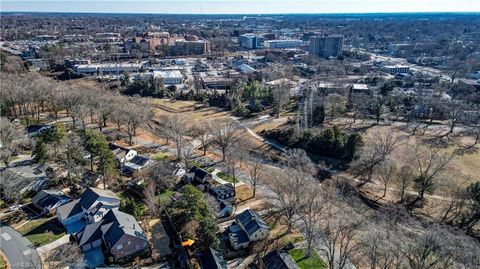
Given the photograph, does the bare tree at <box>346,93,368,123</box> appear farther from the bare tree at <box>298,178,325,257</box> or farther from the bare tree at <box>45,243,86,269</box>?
the bare tree at <box>45,243,86,269</box>

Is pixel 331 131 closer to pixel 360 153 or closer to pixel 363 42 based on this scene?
pixel 360 153

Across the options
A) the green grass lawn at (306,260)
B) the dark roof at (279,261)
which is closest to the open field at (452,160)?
the green grass lawn at (306,260)

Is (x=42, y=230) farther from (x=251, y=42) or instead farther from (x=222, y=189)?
(x=251, y=42)

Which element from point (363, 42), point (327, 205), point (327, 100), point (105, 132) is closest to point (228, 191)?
point (327, 205)

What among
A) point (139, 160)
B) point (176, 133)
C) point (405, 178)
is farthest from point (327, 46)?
point (139, 160)

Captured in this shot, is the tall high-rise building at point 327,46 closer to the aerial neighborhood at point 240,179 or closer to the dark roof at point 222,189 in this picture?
the aerial neighborhood at point 240,179

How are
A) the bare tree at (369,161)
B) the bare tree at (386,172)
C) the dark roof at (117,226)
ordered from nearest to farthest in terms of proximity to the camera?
the dark roof at (117,226), the bare tree at (386,172), the bare tree at (369,161)
